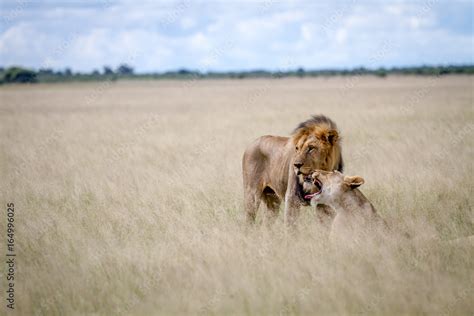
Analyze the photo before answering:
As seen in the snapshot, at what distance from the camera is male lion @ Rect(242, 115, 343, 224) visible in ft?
18.8

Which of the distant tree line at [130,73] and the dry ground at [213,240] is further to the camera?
the distant tree line at [130,73]

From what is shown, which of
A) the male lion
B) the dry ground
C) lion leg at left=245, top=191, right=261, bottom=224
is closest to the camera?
the dry ground

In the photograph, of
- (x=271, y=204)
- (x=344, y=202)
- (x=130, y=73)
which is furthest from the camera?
(x=130, y=73)

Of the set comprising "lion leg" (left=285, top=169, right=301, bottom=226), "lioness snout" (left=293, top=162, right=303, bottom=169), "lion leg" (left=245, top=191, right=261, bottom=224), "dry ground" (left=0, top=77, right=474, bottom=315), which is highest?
"lioness snout" (left=293, top=162, right=303, bottom=169)

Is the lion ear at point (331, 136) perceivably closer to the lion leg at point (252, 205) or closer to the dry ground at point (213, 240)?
the dry ground at point (213, 240)

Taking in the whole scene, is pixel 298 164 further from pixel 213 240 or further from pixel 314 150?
pixel 213 240

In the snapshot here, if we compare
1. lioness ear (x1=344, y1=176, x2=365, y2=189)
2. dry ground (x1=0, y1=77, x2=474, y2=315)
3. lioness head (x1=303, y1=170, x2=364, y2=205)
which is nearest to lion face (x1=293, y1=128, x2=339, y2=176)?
lioness head (x1=303, y1=170, x2=364, y2=205)

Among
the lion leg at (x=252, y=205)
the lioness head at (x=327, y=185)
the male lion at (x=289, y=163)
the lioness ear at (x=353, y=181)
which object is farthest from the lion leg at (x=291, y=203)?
the lion leg at (x=252, y=205)

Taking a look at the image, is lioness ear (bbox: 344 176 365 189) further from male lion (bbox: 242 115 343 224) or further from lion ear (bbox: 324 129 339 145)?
lion ear (bbox: 324 129 339 145)

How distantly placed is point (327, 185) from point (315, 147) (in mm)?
404

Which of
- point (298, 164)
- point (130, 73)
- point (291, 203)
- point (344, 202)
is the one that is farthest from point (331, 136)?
point (130, 73)

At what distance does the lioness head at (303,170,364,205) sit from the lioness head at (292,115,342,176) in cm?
10

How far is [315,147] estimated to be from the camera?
18.8 feet

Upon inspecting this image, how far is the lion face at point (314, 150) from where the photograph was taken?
18.5ft
